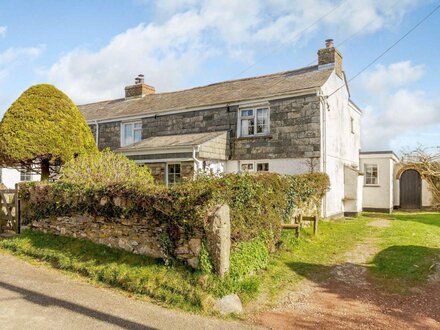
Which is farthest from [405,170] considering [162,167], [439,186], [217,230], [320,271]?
[217,230]

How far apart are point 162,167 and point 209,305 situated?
473 inches

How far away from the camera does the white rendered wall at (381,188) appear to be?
69.6 feet

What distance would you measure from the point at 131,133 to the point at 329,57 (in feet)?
41.3

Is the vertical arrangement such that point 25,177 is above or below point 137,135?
below

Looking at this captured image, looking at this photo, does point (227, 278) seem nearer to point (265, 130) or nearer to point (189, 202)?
point (189, 202)

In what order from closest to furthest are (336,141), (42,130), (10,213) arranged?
(10,213) < (42,130) < (336,141)

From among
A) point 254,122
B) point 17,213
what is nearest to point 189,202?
point 17,213

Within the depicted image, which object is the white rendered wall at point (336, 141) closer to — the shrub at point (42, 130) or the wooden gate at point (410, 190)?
the wooden gate at point (410, 190)

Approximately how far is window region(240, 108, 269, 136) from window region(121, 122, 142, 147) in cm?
721

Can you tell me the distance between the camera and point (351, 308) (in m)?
6.20

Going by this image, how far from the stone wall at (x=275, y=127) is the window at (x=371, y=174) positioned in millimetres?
8163

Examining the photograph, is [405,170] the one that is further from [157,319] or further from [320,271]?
[157,319]

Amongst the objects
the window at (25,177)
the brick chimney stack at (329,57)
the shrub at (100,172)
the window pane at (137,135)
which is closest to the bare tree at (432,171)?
the brick chimney stack at (329,57)

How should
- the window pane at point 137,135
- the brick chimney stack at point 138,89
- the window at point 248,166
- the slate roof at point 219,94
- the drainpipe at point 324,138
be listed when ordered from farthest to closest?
the brick chimney stack at point 138,89
the window pane at point 137,135
the window at point 248,166
the slate roof at point 219,94
the drainpipe at point 324,138
